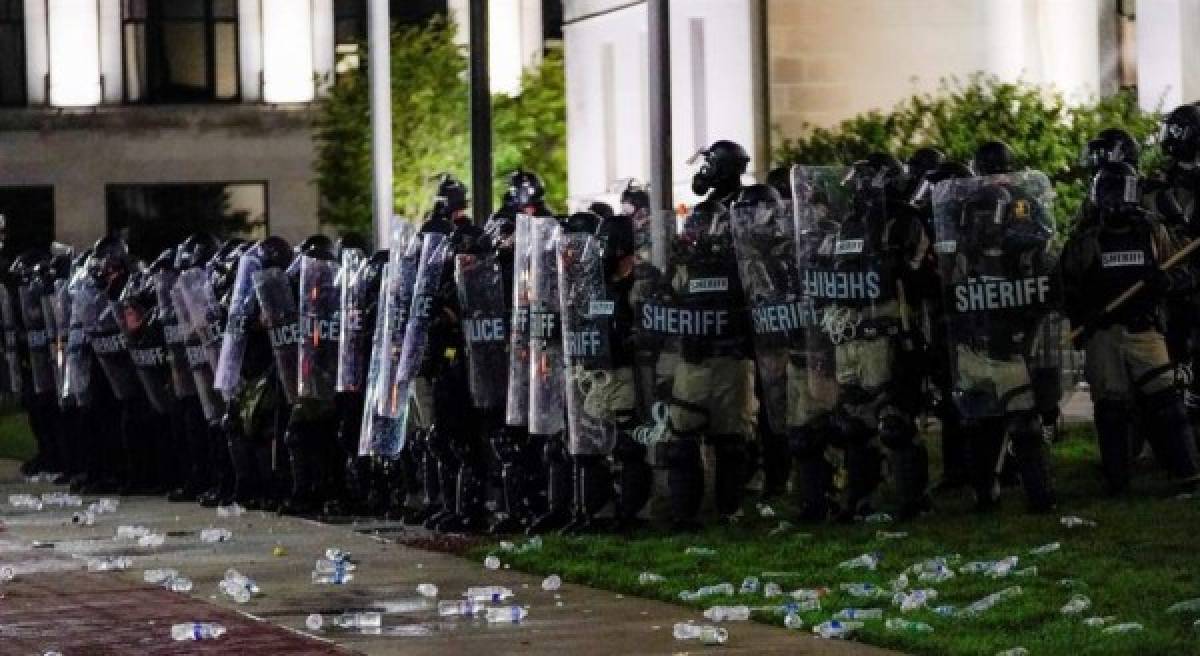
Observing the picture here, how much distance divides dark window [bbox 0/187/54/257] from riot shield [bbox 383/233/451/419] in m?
42.4

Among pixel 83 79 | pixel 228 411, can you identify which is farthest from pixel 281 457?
pixel 83 79

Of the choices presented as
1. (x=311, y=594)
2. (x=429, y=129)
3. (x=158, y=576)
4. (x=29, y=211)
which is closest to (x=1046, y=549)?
(x=311, y=594)

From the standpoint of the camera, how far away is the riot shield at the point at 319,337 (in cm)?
1916

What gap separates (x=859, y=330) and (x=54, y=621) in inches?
183

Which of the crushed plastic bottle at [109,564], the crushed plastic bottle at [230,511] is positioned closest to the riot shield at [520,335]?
the crushed plastic bottle at [109,564]

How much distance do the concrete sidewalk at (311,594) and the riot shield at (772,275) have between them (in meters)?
2.08

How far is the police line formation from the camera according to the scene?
601 inches

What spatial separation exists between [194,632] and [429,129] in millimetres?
30410

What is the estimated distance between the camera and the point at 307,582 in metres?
14.8

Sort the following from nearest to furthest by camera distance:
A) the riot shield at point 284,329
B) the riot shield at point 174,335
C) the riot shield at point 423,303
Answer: the riot shield at point 423,303
the riot shield at point 284,329
the riot shield at point 174,335

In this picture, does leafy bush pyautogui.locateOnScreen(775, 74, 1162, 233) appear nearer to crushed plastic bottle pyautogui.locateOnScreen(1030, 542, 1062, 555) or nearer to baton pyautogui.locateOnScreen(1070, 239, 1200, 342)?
baton pyautogui.locateOnScreen(1070, 239, 1200, 342)

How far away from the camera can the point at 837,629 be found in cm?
1164

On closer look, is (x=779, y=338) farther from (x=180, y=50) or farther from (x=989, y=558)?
(x=180, y=50)

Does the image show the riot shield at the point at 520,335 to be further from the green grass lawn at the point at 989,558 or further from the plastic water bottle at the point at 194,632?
the plastic water bottle at the point at 194,632
